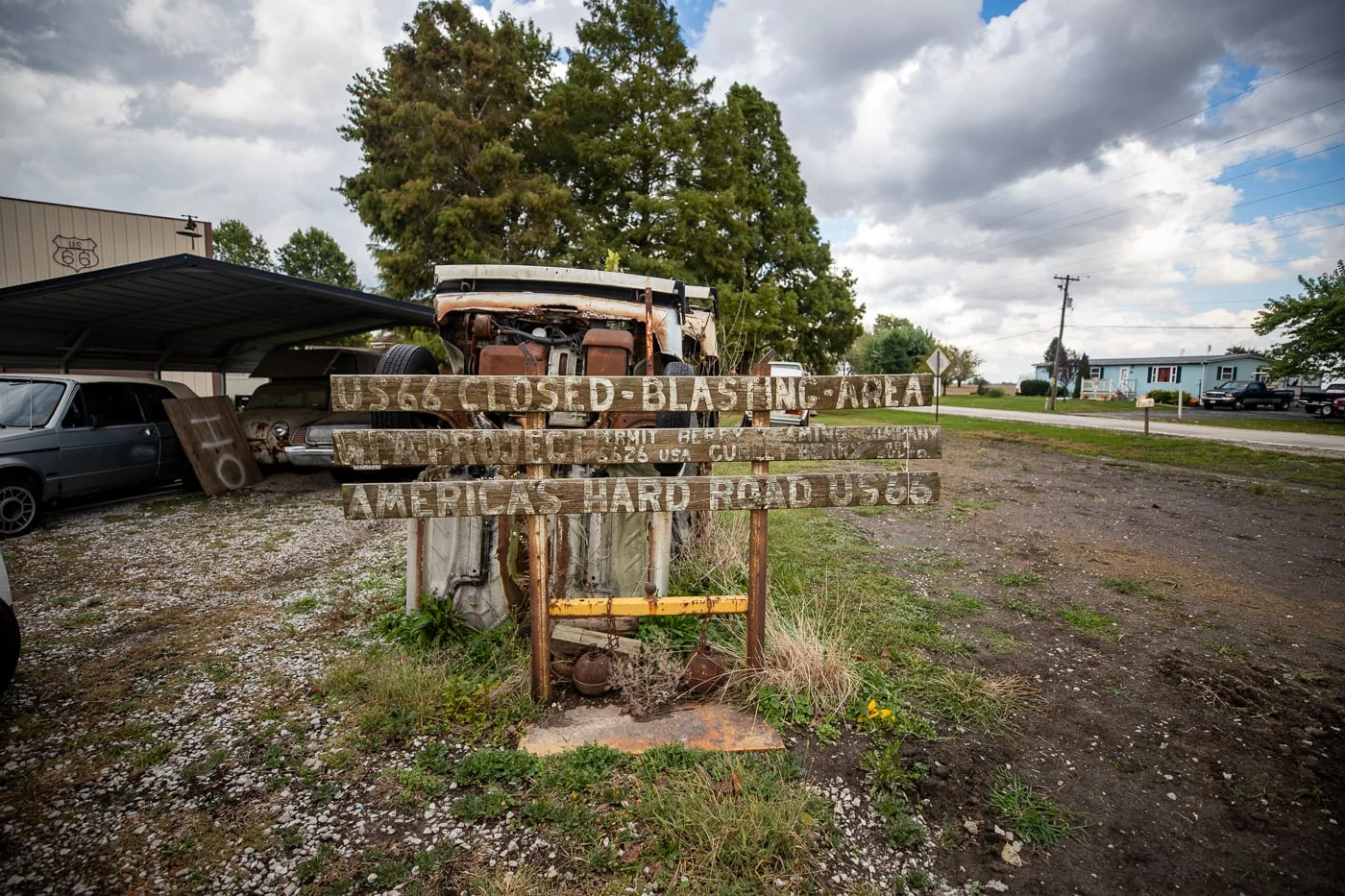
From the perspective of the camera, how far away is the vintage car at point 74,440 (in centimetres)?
606

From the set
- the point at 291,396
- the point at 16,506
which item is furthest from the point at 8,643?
the point at 291,396

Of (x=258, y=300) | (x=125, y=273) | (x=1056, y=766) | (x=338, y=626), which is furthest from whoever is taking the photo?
(x=258, y=300)

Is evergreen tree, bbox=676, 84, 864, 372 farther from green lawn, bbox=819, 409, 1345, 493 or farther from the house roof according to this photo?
the house roof

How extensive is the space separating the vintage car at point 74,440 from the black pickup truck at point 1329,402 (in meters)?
34.6

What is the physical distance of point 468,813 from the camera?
2289 mm

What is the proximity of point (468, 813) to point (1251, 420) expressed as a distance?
29.1 metres

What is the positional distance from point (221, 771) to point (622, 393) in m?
2.38

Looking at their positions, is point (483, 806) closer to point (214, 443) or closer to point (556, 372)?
point (556, 372)

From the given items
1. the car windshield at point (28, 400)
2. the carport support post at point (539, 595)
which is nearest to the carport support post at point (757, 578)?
the carport support post at point (539, 595)

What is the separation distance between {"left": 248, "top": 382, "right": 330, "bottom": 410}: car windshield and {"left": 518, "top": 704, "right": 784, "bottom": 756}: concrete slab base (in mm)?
7714

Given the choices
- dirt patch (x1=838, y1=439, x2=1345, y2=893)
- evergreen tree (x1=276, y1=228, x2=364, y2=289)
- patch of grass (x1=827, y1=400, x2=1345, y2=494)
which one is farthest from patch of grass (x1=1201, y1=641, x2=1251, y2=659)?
evergreen tree (x1=276, y1=228, x2=364, y2=289)

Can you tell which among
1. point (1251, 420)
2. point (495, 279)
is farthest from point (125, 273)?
point (1251, 420)

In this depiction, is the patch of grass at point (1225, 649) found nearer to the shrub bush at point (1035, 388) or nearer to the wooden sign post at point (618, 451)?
the wooden sign post at point (618, 451)

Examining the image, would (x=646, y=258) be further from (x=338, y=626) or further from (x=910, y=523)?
(x=338, y=626)
